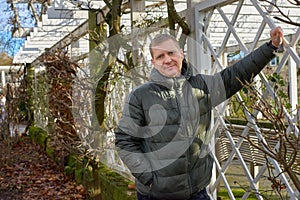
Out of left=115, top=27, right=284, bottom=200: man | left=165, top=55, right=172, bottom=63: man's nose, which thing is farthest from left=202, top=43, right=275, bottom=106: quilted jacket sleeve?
left=165, top=55, right=172, bottom=63: man's nose

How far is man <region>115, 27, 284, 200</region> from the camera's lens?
6.94 ft

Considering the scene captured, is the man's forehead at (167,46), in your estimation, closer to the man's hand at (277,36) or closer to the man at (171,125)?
the man at (171,125)

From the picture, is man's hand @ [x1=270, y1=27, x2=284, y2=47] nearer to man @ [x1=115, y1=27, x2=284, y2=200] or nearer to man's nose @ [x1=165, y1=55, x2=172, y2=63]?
man @ [x1=115, y1=27, x2=284, y2=200]

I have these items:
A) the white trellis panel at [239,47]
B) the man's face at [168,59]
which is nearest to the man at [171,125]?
the man's face at [168,59]

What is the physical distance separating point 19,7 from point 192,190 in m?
14.0

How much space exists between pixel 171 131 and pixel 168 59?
15.1 inches

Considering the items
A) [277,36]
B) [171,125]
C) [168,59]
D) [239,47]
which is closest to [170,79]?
[168,59]

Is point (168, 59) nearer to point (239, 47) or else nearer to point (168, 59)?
point (168, 59)

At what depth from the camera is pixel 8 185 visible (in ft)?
20.4

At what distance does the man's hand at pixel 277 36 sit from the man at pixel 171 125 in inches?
2.4

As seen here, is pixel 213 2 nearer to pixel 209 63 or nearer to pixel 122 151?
pixel 209 63

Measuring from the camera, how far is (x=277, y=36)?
202cm

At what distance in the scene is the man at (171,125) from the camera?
212 cm

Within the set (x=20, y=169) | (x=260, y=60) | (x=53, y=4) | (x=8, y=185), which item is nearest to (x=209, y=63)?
(x=260, y=60)
